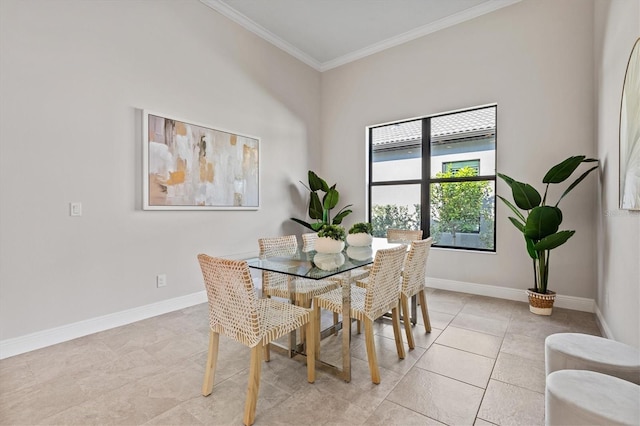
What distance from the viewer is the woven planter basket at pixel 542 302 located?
10.3 ft

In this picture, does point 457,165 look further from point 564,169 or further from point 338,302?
point 338,302

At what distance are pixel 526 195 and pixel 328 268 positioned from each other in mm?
2437

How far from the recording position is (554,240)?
290 cm

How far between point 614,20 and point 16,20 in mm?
4727

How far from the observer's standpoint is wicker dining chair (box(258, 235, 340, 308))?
2.39 metres

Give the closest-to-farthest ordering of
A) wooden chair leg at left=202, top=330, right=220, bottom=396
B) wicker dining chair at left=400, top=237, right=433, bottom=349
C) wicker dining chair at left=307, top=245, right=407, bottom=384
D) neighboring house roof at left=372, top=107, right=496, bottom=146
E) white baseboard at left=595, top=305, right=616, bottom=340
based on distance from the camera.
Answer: wooden chair leg at left=202, top=330, right=220, bottom=396 < wicker dining chair at left=307, top=245, right=407, bottom=384 < wicker dining chair at left=400, top=237, right=433, bottom=349 < white baseboard at left=595, top=305, right=616, bottom=340 < neighboring house roof at left=372, top=107, right=496, bottom=146

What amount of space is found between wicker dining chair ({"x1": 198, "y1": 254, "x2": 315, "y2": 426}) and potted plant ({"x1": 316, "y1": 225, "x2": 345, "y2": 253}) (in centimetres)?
72

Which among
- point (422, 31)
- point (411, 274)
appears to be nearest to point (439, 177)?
point (422, 31)

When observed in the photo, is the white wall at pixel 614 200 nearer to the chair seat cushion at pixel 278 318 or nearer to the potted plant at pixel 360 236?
the potted plant at pixel 360 236

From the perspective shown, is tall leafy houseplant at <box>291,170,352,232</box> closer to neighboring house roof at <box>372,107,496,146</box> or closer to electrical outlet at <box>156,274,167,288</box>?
neighboring house roof at <box>372,107,496,146</box>

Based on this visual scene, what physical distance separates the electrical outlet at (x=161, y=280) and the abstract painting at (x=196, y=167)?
0.75 meters

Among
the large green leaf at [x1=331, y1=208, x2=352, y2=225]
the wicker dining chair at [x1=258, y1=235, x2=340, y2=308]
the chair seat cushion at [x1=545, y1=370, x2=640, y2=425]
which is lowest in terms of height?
the chair seat cushion at [x1=545, y1=370, x2=640, y2=425]

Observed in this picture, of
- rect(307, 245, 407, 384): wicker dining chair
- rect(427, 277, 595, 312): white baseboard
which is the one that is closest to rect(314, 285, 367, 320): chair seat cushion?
rect(307, 245, 407, 384): wicker dining chair

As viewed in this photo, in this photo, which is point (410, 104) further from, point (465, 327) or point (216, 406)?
point (216, 406)
